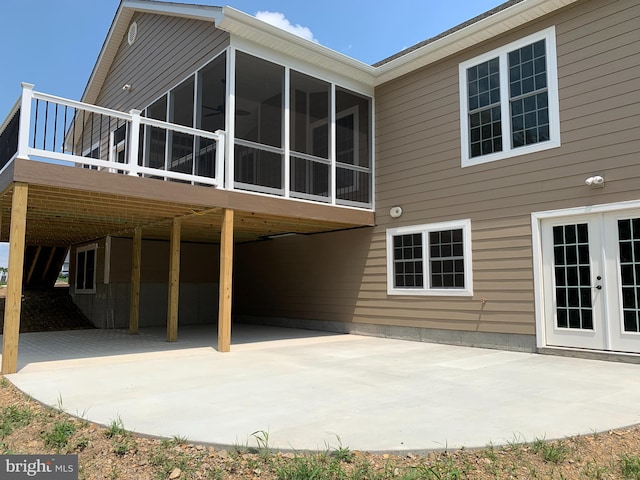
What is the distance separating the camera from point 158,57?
10852 mm

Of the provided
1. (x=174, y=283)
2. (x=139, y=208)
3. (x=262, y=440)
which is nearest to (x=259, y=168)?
(x=139, y=208)

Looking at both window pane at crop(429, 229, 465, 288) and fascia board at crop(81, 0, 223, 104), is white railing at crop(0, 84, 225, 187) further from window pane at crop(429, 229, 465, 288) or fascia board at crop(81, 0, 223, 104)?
window pane at crop(429, 229, 465, 288)

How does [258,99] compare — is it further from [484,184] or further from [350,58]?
[484,184]

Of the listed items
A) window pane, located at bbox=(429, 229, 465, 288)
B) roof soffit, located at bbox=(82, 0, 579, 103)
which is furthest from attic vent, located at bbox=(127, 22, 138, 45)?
window pane, located at bbox=(429, 229, 465, 288)

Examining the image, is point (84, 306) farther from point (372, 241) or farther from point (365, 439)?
point (365, 439)

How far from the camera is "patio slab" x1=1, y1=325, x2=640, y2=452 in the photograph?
11.2 feet

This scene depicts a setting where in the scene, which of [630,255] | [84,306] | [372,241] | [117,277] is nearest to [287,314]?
[372,241]

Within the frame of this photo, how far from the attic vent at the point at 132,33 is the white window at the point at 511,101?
850cm

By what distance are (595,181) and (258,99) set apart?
7387 millimetres

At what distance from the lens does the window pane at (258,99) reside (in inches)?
351

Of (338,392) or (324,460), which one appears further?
(338,392)

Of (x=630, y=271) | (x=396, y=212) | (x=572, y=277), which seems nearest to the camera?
(x=630, y=271)

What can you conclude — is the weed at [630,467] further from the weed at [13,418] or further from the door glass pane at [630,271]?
the weed at [13,418]

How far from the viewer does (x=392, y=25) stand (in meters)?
13.5
